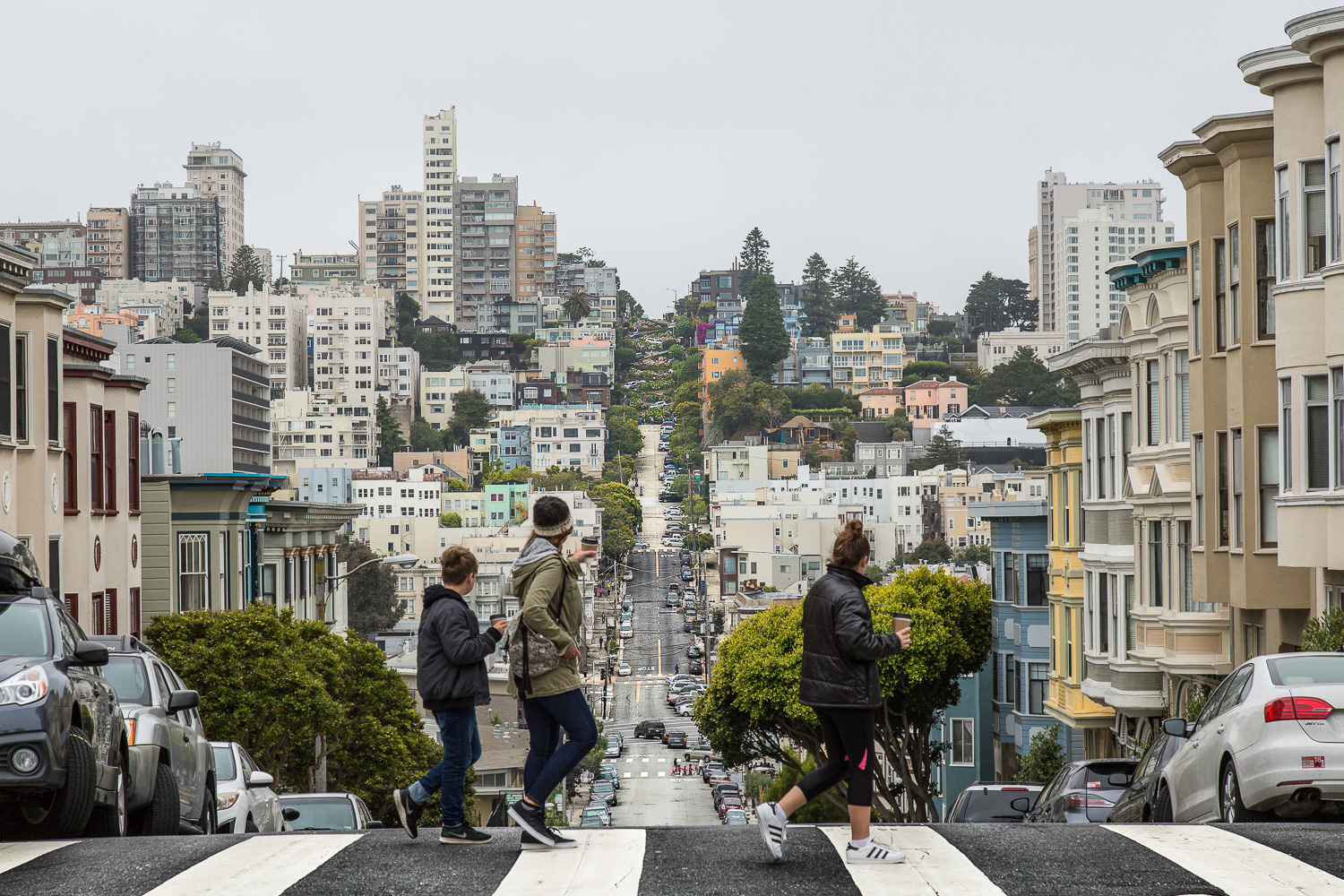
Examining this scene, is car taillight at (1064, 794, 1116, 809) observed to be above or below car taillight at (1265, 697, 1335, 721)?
below

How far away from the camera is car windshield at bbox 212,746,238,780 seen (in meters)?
15.9

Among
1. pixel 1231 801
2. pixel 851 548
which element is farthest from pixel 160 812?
pixel 1231 801

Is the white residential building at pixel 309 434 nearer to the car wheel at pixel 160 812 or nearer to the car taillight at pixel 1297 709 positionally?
the car wheel at pixel 160 812

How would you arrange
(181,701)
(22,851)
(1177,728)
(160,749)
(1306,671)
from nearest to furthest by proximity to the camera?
(22,851) → (1306,671) → (160,749) → (181,701) → (1177,728)

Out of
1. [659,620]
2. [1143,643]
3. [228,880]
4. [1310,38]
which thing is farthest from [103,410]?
[659,620]

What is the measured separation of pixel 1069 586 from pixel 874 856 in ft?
93.5

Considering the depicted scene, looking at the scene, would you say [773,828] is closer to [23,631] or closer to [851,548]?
[851,548]

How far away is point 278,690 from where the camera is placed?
30188 mm

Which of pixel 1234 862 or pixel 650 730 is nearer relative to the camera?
pixel 1234 862

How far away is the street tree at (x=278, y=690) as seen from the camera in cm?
2988

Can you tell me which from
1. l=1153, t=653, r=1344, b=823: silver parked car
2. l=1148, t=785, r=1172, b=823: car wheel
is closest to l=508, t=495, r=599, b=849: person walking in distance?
l=1153, t=653, r=1344, b=823: silver parked car

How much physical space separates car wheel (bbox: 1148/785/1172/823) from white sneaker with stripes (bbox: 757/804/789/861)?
509cm

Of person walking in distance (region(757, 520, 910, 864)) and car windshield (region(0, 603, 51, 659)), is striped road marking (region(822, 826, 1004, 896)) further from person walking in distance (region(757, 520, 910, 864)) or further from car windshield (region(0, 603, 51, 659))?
car windshield (region(0, 603, 51, 659))

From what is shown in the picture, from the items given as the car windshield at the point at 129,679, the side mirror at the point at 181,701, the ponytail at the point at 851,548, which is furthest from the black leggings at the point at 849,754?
the car windshield at the point at 129,679
